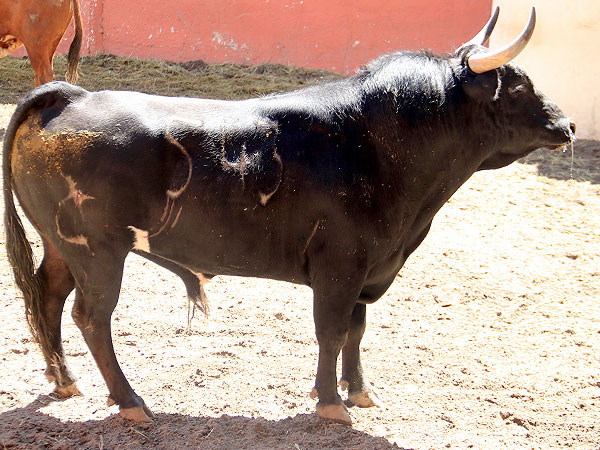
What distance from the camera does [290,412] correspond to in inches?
148

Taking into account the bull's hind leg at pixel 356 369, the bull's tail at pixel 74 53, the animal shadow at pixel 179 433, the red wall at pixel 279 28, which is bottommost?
the animal shadow at pixel 179 433

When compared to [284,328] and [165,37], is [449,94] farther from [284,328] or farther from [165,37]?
[165,37]

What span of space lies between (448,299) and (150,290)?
81.9 inches

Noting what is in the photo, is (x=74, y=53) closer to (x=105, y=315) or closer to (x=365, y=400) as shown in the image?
(x=105, y=315)

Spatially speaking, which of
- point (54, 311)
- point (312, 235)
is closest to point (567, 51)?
point (312, 235)

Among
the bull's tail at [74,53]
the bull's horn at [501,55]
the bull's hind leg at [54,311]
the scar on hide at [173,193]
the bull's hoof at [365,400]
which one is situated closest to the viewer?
the bull's horn at [501,55]

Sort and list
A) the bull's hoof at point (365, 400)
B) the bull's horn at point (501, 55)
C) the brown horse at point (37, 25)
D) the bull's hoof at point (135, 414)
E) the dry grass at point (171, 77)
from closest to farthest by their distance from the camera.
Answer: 1. the bull's horn at point (501, 55)
2. the bull's hoof at point (135, 414)
3. the bull's hoof at point (365, 400)
4. the brown horse at point (37, 25)
5. the dry grass at point (171, 77)

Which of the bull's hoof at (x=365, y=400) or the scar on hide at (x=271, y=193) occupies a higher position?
the scar on hide at (x=271, y=193)

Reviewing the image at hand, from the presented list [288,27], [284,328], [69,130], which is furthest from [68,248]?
[288,27]

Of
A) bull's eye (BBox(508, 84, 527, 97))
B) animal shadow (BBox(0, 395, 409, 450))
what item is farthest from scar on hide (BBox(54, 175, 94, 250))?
bull's eye (BBox(508, 84, 527, 97))

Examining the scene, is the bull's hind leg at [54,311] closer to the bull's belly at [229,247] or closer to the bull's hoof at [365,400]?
the bull's belly at [229,247]

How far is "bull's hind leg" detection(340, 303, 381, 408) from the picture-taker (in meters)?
3.87

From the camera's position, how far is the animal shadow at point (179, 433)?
3379 mm

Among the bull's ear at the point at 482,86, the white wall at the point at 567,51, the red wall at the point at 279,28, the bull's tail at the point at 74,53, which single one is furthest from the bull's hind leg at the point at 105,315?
the red wall at the point at 279,28
